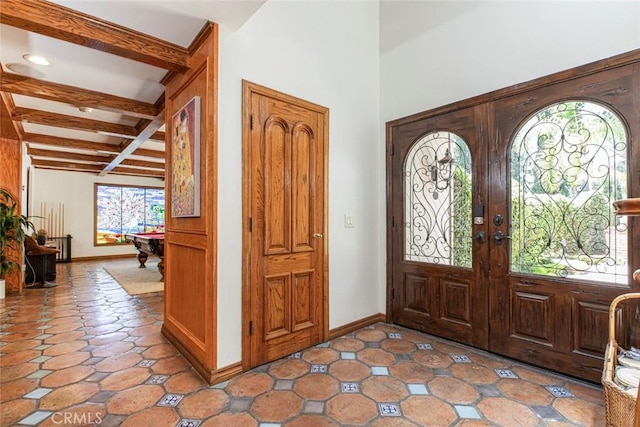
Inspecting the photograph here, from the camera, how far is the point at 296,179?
265cm

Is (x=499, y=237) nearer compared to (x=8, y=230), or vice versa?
(x=499, y=237)

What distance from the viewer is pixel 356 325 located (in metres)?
3.12

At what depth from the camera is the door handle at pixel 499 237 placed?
246cm

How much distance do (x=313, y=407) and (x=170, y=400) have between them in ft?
2.91

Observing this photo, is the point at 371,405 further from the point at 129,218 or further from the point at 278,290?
the point at 129,218

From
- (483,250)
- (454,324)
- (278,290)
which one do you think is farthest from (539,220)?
(278,290)

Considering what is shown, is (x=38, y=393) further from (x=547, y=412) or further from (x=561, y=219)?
(x=561, y=219)

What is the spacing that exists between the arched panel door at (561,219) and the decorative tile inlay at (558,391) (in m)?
0.21

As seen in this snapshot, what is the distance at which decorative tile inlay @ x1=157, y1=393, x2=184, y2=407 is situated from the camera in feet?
6.07

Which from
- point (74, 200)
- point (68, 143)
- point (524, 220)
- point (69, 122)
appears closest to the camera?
point (524, 220)

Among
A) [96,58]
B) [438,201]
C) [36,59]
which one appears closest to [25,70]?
[36,59]

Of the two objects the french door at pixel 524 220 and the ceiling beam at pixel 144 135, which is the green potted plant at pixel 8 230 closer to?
the ceiling beam at pixel 144 135

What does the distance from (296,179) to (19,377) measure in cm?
245

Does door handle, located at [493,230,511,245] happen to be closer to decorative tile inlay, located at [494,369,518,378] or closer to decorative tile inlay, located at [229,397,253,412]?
decorative tile inlay, located at [494,369,518,378]
